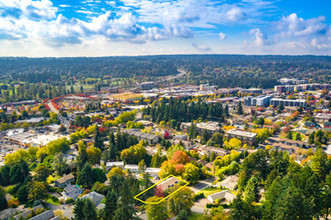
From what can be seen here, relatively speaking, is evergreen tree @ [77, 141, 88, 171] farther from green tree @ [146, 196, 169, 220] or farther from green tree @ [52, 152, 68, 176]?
green tree @ [146, 196, 169, 220]

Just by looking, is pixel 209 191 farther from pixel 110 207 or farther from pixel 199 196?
pixel 110 207

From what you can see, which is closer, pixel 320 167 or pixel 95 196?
pixel 320 167

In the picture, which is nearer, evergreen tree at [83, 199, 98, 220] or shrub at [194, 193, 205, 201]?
evergreen tree at [83, 199, 98, 220]

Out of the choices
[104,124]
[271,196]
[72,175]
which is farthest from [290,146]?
[104,124]

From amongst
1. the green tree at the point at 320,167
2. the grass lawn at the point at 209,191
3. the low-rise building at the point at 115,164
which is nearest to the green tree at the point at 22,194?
the low-rise building at the point at 115,164

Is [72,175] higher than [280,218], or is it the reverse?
[280,218]

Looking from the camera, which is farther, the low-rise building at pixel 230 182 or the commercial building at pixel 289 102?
the commercial building at pixel 289 102

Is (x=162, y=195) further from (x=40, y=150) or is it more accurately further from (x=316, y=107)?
(x=316, y=107)

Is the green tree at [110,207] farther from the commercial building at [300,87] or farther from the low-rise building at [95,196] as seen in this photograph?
the commercial building at [300,87]

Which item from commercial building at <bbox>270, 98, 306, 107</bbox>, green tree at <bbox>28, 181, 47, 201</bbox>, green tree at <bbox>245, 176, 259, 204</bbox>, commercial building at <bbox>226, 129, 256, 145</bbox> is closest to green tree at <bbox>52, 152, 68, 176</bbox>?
green tree at <bbox>28, 181, 47, 201</bbox>

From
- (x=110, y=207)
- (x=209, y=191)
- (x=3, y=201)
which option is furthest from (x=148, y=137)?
(x=110, y=207)

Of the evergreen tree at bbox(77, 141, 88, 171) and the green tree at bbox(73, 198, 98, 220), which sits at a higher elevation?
the green tree at bbox(73, 198, 98, 220)
